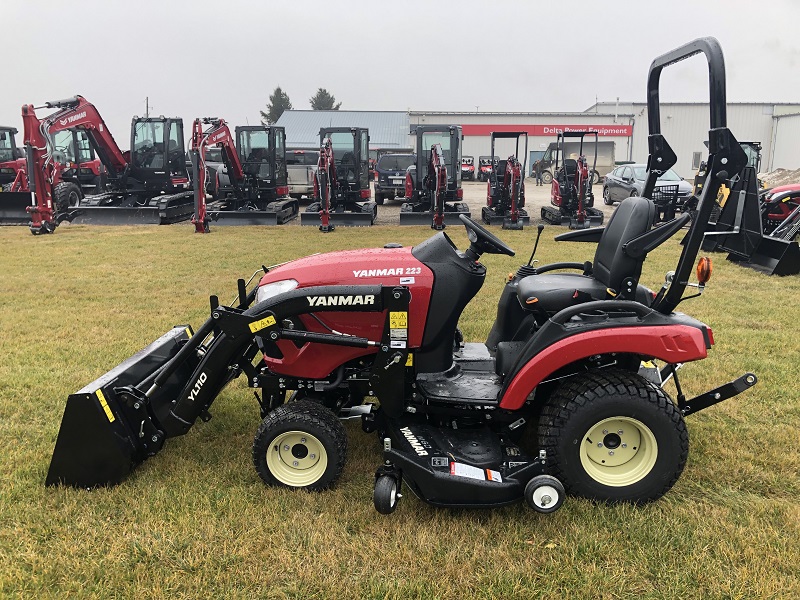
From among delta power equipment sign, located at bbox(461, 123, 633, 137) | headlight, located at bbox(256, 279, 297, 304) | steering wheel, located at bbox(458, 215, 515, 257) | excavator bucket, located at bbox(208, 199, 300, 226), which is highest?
delta power equipment sign, located at bbox(461, 123, 633, 137)

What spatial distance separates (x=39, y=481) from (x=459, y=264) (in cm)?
236

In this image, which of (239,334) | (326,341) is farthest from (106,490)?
(326,341)

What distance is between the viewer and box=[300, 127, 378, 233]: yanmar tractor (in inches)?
536

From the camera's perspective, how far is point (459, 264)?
2934 mm

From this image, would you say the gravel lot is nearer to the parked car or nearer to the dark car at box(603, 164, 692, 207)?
the dark car at box(603, 164, 692, 207)

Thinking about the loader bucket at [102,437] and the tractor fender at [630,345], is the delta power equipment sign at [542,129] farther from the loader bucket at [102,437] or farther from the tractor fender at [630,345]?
the loader bucket at [102,437]

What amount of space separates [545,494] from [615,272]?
1.24 meters

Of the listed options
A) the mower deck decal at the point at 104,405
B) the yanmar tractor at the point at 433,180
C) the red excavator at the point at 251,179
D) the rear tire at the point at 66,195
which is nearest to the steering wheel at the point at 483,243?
the mower deck decal at the point at 104,405

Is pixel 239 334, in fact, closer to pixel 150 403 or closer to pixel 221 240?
pixel 150 403

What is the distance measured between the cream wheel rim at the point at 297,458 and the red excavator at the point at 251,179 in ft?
38.5

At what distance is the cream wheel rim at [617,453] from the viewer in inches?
107

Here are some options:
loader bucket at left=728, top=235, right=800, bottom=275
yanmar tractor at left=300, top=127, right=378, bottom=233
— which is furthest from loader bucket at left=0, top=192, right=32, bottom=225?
loader bucket at left=728, top=235, right=800, bottom=275

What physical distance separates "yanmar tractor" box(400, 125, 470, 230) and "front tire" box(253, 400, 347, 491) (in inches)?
428

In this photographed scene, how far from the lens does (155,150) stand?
15844 millimetres
